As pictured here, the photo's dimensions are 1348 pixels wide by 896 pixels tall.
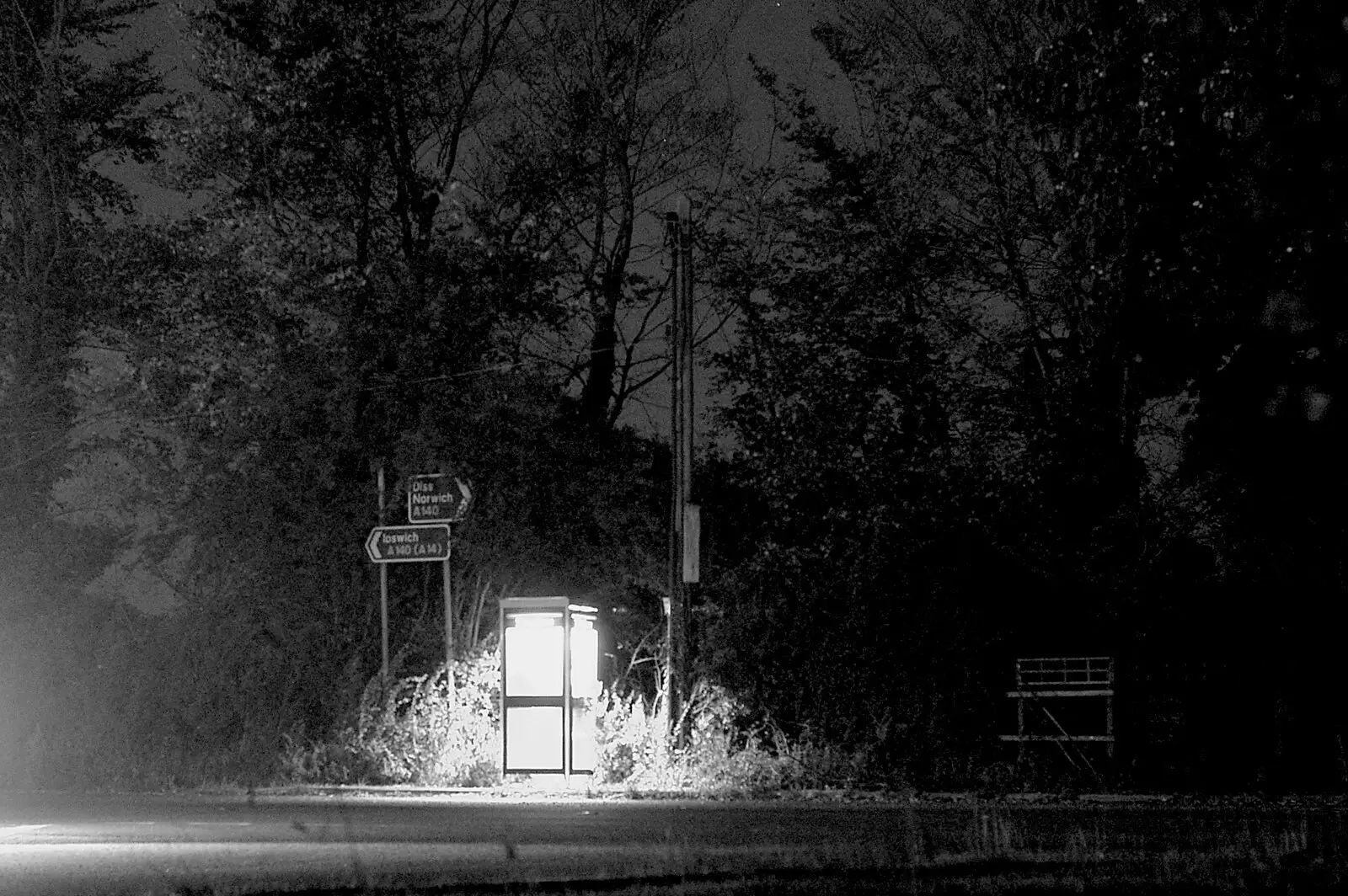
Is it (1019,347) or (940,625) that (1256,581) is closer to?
(940,625)

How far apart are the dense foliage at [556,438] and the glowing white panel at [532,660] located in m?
1.47

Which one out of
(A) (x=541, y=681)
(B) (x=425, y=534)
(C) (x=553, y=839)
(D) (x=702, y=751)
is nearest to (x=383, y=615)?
(B) (x=425, y=534)

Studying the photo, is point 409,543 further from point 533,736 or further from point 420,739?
point 533,736

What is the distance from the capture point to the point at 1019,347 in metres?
28.6

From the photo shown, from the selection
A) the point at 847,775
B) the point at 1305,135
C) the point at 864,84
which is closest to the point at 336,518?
the point at 847,775

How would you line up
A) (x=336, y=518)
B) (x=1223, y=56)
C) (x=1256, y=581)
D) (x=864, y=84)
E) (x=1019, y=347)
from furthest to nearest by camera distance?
(x=864, y=84) < (x=1019, y=347) < (x=336, y=518) < (x=1256, y=581) < (x=1223, y=56)

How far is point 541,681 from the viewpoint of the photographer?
2005cm

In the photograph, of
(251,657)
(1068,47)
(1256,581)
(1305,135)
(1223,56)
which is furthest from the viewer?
(251,657)

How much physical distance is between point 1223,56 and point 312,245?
801 inches

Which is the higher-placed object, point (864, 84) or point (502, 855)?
point (864, 84)

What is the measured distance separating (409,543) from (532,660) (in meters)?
3.94

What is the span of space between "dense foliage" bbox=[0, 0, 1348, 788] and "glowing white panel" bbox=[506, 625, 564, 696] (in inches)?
57.7

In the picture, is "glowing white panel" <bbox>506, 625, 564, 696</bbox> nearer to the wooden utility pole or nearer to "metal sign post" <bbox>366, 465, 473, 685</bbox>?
the wooden utility pole

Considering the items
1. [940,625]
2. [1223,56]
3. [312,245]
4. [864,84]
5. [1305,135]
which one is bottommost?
[940,625]
